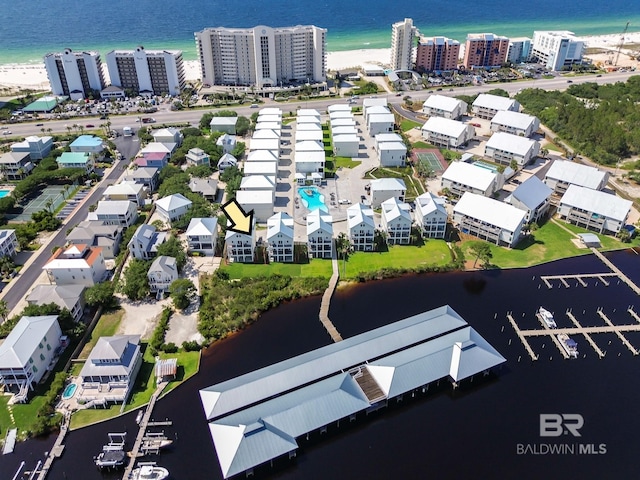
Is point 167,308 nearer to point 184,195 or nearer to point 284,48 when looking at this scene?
point 184,195

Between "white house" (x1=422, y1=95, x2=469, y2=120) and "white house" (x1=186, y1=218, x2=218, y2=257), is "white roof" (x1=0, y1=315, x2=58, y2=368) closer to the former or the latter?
"white house" (x1=186, y1=218, x2=218, y2=257)

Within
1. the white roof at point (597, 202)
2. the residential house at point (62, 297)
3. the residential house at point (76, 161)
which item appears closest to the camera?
the residential house at point (62, 297)

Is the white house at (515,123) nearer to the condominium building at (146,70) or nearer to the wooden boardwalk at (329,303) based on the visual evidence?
the wooden boardwalk at (329,303)

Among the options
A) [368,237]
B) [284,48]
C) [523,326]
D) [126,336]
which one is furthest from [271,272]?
[284,48]

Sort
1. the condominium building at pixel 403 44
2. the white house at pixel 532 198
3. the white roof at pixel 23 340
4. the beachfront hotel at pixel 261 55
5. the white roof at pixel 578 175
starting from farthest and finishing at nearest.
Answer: the condominium building at pixel 403 44
the beachfront hotel at pixel 261 55
the white roof at pixel 578 175
the white house at pixel 532 198
the white roof at pixel 23 340

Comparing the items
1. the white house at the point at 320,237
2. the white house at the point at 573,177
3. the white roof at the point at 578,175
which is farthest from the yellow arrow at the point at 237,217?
the white roof at the point at 578,175

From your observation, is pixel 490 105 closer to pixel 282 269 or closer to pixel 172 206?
pixel 282 269

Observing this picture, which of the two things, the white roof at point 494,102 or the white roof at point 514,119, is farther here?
the white roof at point 494,102
